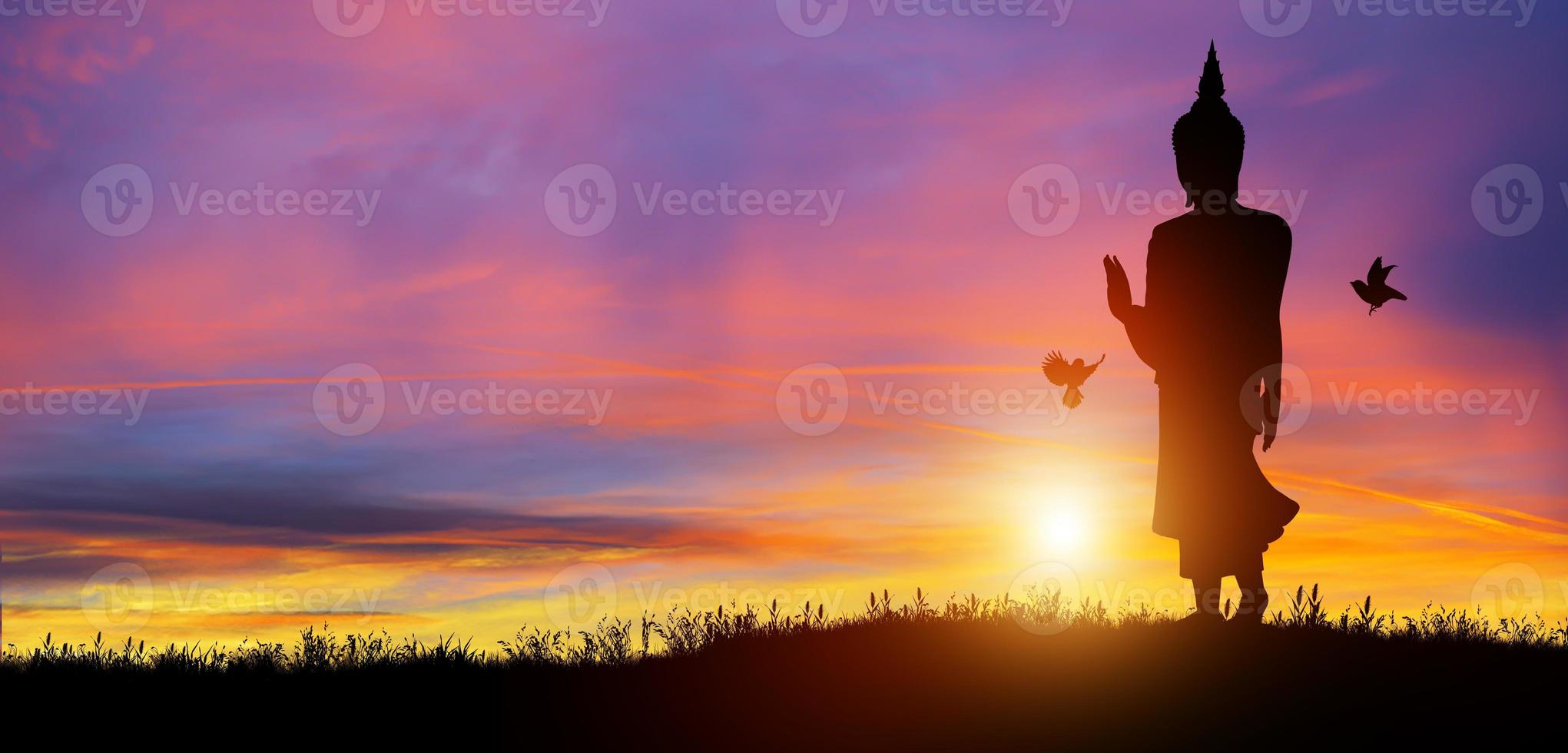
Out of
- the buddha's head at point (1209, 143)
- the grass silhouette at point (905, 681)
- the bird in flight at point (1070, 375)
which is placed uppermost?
the buddha's head at point (1209, 143)

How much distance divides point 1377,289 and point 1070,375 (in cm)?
301

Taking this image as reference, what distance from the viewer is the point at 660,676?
1135cm

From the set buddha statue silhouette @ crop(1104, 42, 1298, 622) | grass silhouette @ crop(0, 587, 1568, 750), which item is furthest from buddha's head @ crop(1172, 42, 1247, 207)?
grass silhouette @ crop(0, 587, 1568, 750)

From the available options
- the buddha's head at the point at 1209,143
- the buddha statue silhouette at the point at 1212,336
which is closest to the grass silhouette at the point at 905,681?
the buddha statue silhouette at the point at 1212,336

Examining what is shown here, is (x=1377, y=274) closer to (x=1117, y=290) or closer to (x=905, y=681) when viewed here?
(x=1117, y=290)

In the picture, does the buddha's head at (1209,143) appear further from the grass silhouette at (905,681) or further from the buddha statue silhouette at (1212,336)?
the grass silhouette at (905,681)

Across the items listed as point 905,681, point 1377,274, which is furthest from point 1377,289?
point 905,681

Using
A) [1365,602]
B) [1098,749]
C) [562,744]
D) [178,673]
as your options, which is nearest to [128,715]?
[178,673]

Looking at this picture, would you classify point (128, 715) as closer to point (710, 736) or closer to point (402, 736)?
point (402, 736)

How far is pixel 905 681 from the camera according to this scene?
10719 mm

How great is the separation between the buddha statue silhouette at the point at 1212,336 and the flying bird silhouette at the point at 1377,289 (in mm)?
751

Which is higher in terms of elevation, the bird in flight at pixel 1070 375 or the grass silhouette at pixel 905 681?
the bird in flight at pixel 1070 375

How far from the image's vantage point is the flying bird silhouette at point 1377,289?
12.3 metres

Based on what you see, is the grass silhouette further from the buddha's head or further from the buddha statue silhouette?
the buddha's head
